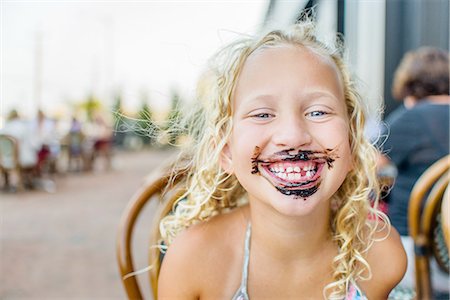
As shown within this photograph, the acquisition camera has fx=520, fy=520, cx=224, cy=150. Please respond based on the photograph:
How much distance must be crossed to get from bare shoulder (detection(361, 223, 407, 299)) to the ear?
0.28 metres

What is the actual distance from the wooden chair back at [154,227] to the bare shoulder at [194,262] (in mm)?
215

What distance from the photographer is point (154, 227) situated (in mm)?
1166

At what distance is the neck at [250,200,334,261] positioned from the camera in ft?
2.76

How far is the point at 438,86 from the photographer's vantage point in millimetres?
2311

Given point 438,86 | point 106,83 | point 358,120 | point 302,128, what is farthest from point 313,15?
point 106,83

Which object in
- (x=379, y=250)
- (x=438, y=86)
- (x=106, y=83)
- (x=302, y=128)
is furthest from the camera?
(x=106, y=83)

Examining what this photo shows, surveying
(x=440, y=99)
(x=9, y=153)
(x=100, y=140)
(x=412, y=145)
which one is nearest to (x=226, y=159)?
(x=412, y=145)

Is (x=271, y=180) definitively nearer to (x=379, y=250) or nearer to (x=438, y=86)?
(x=379, y=250)

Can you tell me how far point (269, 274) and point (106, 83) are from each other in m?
17.2

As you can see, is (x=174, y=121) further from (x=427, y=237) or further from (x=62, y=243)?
(x=62, y=243)

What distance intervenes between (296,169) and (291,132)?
0.06 metres

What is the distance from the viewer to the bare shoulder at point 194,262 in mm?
844

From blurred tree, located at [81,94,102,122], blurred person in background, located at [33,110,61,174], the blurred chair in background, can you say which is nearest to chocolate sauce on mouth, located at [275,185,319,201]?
the blurred chair in background

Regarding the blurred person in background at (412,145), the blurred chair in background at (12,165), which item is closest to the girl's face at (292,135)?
the blurred person in background at (412,145)
